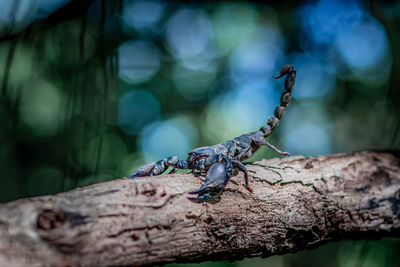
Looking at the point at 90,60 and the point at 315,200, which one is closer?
the point at 315,200

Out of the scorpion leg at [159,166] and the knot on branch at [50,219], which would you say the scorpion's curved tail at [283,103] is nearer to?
the scorpion leg at [159,166]

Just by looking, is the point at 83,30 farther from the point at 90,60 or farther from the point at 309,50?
the point at 309,50

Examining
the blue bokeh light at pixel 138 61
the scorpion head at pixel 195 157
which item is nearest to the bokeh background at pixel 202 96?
the blue bokeh light at pixel 138 61

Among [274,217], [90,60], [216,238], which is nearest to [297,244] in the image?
[274,217]

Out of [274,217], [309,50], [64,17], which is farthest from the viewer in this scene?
[309,50]

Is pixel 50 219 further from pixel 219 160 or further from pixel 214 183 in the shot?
pixel 219 160

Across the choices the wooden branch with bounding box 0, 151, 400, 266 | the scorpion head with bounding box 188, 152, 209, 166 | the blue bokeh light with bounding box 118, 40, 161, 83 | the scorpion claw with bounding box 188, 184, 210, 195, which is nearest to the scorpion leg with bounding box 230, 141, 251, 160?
the wooden branch with bounding box 0, 151, 400, 266
